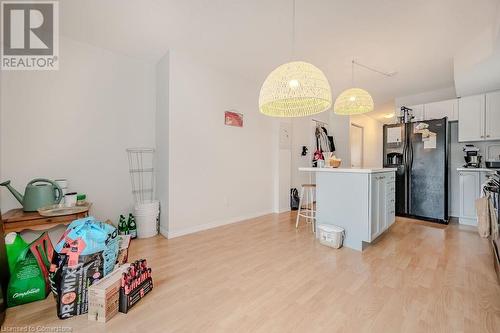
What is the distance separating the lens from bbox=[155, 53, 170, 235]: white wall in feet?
9.25

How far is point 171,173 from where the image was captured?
2.81 meters

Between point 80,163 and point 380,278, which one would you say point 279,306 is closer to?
point 380,278

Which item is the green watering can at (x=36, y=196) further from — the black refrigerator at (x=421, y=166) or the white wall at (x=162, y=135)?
the black refrigerator at (x=421, y=166)

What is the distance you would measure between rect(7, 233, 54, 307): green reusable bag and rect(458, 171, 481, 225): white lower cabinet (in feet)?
17.7

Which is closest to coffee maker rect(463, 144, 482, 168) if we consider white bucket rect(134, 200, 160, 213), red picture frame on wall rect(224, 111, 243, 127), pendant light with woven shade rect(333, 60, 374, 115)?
pendant light with woven shade rect(333, 60, 374, 115)

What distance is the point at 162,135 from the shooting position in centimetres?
294

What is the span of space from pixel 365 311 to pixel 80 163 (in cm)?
326

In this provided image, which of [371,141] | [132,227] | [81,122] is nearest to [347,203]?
[132,227]

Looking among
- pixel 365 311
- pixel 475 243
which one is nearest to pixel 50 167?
pixel 365 311

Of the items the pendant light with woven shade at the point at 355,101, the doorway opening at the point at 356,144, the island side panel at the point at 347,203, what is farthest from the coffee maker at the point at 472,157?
the island side panel at the point at 347,203

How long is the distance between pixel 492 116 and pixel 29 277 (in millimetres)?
5880

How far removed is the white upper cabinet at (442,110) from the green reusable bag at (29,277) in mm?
5627

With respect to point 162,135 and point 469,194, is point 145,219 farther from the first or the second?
point 469,194

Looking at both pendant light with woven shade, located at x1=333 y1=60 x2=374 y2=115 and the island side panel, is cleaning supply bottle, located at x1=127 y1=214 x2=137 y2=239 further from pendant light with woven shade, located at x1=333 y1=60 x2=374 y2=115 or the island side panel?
pendant light with woven shade, located at x1=333 y1=60 x2=374 y2=115
